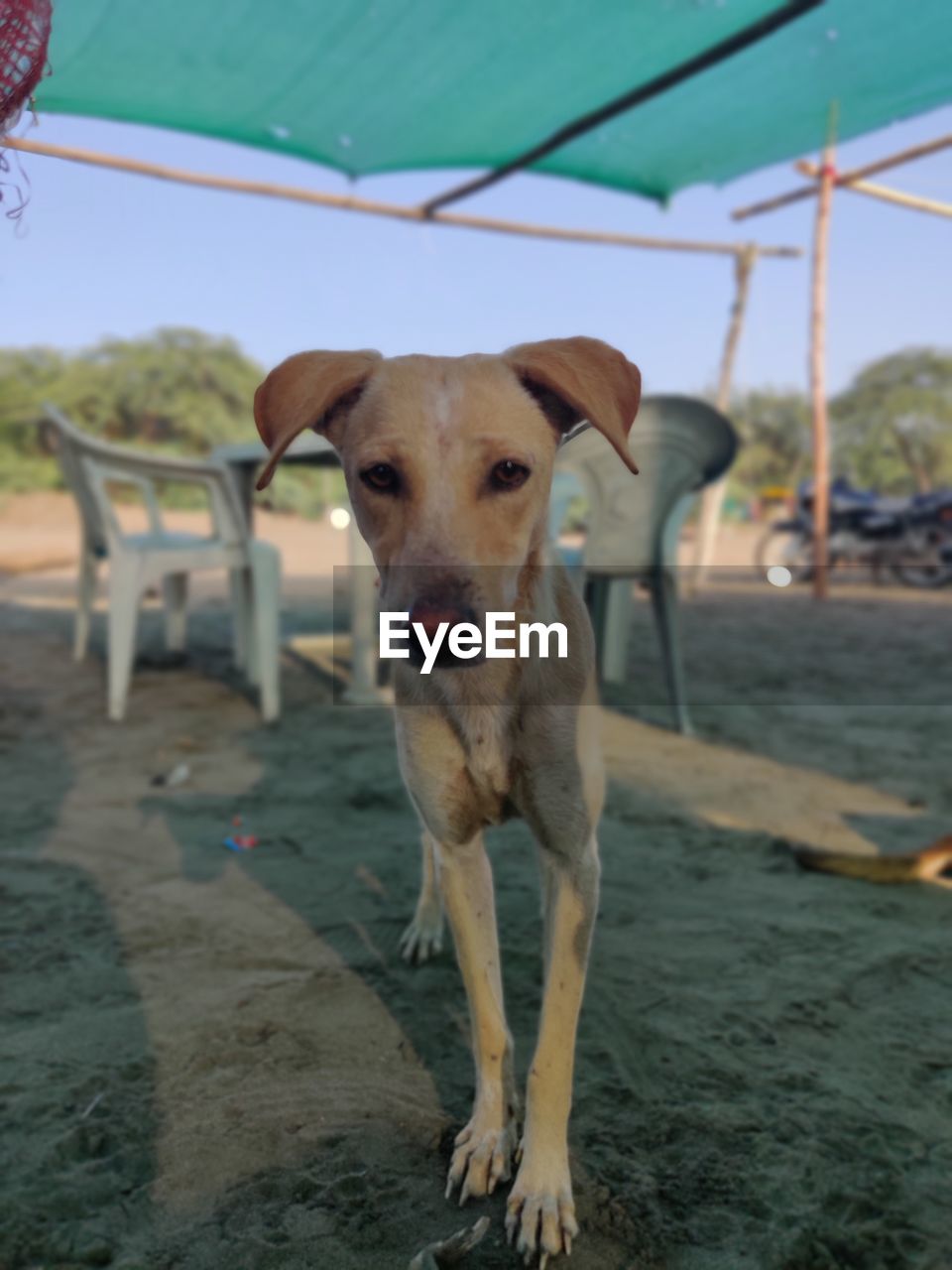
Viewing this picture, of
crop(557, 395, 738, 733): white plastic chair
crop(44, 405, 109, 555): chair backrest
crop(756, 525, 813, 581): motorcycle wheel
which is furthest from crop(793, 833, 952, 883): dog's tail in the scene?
crop(756, 525, 813, 581): motorcycle wheel

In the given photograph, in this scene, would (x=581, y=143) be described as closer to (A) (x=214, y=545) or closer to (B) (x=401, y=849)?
(A) (x=214, y=545)

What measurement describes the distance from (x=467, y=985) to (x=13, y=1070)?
0.94 meters

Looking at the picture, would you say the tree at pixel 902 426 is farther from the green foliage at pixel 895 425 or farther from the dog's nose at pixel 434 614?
the dog's nose at pixel 434 614

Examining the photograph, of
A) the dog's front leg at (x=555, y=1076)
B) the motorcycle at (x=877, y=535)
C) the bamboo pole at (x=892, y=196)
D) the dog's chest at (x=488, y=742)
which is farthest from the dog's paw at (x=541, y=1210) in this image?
the motorcycle at (x=877, y=535)

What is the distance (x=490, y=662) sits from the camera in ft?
5.10

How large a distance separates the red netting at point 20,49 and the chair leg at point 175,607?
4746 millimetres

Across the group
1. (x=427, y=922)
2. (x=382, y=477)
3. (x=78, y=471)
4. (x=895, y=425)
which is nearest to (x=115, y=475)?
(x=78, y=471)

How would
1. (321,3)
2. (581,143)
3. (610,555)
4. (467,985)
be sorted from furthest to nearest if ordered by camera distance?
(581,143) < (610,555) < (321,3) < (467,985)

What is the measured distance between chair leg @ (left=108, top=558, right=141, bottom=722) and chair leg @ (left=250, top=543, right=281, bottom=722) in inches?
24.5

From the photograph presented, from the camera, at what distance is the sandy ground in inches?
58.1

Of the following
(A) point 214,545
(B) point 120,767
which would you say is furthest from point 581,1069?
(A) point 214,545

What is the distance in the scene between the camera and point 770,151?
21.4ft

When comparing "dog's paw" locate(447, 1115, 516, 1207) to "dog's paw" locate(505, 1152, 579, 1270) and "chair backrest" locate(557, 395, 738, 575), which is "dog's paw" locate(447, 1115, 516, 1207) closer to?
"dog's paw" locate(505, 1152, 579, 1270)

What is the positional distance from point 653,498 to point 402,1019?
10.8 ft
